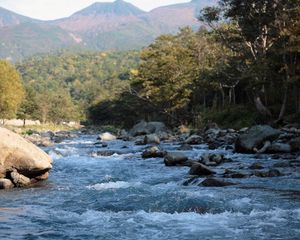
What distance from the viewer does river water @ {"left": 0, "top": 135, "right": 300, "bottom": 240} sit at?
32.2 ft

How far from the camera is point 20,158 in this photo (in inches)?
655

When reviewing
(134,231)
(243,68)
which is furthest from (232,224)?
(243,68)

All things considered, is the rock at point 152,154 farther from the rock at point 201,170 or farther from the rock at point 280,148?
the rock at point 201,170

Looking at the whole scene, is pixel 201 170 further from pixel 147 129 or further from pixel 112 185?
pixel 147 129

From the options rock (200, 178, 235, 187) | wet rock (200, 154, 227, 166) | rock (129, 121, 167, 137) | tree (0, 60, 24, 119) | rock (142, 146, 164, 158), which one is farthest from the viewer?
tree (0, 60, 24, 119)

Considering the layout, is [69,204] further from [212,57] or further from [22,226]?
[212,57]

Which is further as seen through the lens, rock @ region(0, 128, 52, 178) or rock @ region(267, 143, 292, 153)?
rock @ region(267, 143, 292, 153)

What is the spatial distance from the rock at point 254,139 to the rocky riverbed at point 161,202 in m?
3.31

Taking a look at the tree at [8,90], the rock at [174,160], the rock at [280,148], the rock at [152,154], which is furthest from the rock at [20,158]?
the tree at [8,90]

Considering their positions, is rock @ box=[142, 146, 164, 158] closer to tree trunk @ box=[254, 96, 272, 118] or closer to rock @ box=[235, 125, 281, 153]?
rock @ box=[235, 125, 281, 153]

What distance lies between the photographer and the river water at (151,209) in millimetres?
9805

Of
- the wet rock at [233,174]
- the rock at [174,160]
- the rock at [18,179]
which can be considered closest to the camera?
the rock at [18,179]

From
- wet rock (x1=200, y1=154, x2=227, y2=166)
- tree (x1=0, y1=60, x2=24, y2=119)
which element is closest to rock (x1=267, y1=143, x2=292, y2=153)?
wet rock (x1=200, y1=154, x2=227, y2=166)

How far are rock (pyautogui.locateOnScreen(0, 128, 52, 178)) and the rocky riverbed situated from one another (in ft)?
2.15
